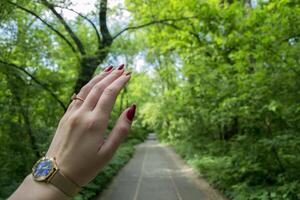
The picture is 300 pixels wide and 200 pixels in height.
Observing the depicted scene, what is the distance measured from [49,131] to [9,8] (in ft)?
9.27

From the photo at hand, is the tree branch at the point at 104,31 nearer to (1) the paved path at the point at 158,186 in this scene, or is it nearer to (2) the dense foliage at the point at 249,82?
(2) the dense foliage at the point at 249,82

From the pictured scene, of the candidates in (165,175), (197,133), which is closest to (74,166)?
(165,175)

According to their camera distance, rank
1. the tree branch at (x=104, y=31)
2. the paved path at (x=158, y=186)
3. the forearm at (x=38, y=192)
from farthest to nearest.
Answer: the tree branch at (x=104, y=31) → the paved path at (x=158, y=186) → the forearm at (x=38, y=192)

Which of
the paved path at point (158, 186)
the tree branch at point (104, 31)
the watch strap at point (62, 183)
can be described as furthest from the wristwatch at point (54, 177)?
the tree branch at point (104, 31)

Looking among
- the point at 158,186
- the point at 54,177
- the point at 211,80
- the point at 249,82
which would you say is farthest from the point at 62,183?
the point at 158,186

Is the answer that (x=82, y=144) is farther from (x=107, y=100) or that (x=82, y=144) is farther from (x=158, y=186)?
(x=158, y=186)

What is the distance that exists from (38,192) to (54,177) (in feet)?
0.15

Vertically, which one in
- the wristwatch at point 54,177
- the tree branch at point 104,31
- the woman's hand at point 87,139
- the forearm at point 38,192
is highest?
the tree branch at point 104,31

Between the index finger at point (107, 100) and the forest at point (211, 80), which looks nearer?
the index finger at point (107, 100)

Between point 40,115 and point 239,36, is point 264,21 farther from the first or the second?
point 40,115

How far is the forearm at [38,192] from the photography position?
784mm

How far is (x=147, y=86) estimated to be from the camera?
1433 inches

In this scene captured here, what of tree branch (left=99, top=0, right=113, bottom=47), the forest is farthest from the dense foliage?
tree branch (left=99, top=0, right=113, bottom=47)

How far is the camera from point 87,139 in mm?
835
